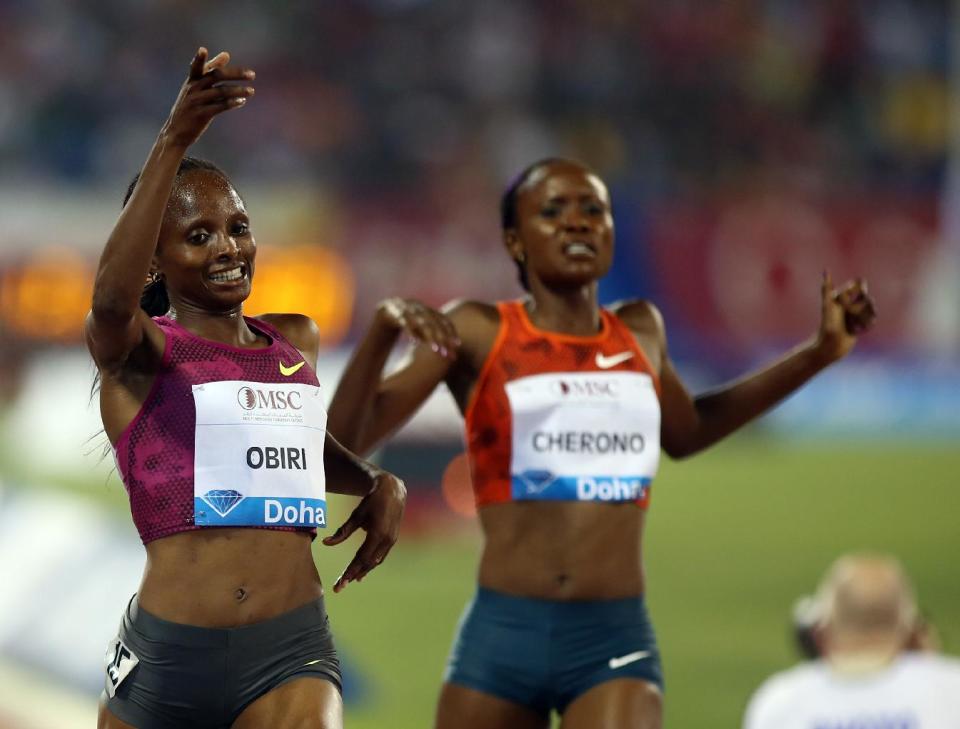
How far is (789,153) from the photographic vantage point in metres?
23.7

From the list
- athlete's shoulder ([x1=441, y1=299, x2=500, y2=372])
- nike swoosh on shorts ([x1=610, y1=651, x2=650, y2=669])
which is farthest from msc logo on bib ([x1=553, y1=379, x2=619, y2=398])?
nike swoosh on shorts ([x1=610, y1=651, x2=650, y2=669])

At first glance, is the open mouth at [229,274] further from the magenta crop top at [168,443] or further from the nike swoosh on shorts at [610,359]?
the nike swoosh on shorts at [610,359]

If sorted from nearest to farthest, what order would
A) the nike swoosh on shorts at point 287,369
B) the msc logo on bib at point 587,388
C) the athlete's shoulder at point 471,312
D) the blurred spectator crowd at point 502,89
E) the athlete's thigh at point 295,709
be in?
the athlete's thigh at point 295,709, the nike swoosh on shorts at point 287,369, the msc logo on bib at point 587,388, the athlete's shoulder at point 471,312, the blurred spectator crowd at point 502,89

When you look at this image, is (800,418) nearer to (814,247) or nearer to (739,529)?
(814,247)

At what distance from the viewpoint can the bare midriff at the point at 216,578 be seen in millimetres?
3992

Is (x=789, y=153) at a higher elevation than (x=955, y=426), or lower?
higher

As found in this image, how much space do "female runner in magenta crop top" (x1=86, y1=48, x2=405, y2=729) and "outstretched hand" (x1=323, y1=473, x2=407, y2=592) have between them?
155 mm

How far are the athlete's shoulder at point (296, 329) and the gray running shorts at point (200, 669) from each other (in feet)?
2.57

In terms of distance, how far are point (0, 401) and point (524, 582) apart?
1621 cm

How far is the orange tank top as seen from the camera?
513 centimetres

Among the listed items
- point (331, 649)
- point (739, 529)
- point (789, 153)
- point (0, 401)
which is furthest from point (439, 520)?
point (789, 153)

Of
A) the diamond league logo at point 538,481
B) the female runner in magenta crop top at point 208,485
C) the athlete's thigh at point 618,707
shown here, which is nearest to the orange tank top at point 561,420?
the diamond league logo at point 538,481

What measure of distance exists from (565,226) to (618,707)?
5.03ft

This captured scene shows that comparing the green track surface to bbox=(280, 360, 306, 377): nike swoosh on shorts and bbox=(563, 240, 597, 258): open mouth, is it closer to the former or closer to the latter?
bbox=(563, 240, 597, 258): open mouth
